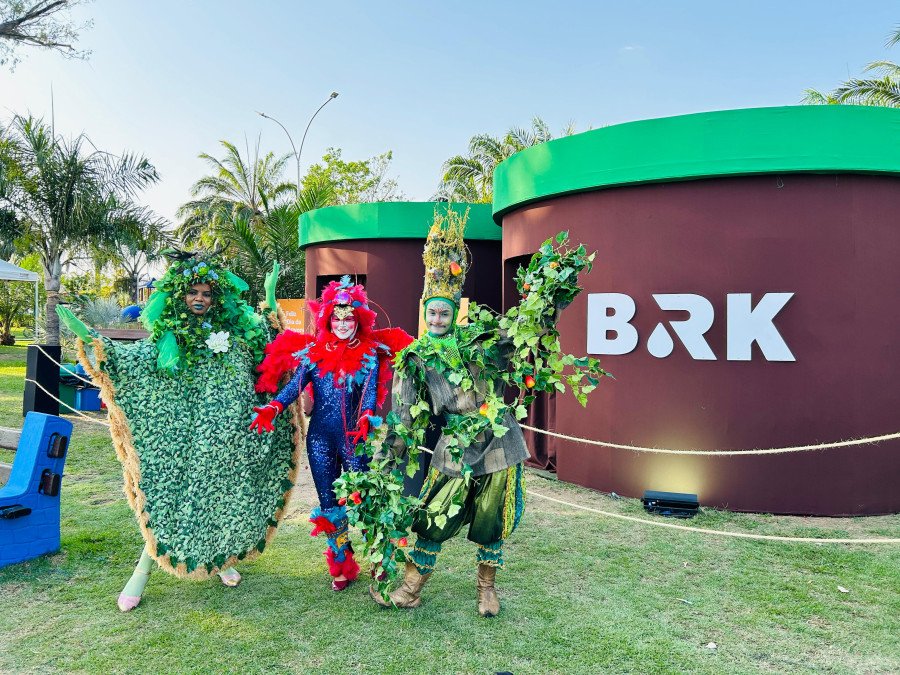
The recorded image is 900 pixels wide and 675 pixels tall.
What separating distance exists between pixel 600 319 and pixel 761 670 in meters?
3.19

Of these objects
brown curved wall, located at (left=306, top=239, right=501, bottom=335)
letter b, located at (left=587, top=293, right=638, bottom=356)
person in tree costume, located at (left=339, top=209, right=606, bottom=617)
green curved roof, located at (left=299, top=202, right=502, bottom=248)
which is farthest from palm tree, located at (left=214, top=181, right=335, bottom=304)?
person in tree costume, located at (left=339, top=209, right=606, bottom=617)

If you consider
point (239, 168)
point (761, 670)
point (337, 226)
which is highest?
point (239, 168)

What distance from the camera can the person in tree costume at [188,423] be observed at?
3.23 metres

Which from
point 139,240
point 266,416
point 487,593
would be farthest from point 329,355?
point 139,240

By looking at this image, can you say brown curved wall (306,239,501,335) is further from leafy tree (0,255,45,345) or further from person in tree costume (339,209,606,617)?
leafy tree (0,255,45,345)

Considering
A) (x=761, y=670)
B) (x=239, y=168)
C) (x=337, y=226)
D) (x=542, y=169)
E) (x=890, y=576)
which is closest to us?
(x=761, y=670)

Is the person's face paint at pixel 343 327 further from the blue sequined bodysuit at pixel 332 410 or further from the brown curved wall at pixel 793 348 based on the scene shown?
the brown curved wall at pixel 793 348

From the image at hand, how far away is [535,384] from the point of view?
10.5 feet

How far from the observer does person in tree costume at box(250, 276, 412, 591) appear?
3.42 meters

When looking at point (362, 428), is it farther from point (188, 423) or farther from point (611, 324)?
point (611, 324)

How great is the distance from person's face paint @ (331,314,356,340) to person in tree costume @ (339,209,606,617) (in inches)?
15.9

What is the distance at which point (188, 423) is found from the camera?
3348 millimetres

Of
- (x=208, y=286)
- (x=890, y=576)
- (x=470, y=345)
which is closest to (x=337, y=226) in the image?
(x=208, y=286)

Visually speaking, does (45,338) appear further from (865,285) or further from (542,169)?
(865,285)
